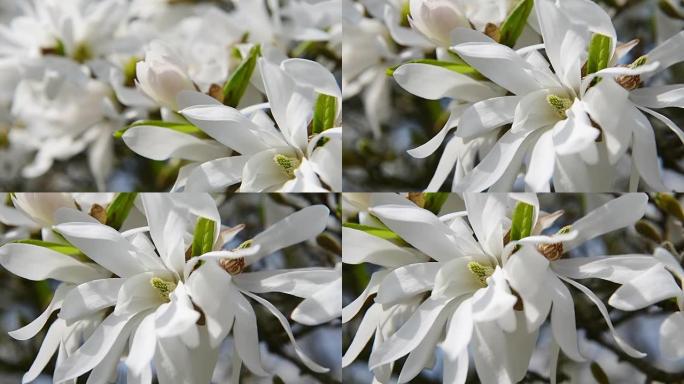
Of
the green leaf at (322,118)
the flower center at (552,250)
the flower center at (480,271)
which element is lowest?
the flower center at (480,271)

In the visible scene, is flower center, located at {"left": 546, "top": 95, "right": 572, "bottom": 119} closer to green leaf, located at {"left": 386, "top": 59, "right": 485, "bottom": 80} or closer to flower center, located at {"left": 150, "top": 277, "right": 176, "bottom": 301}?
green leaf, located at {"left": 386, "top": 59, "right": 485, "bottom": 80}

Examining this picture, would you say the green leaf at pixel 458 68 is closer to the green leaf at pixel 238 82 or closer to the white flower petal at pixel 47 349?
the green leaf at pixel 238 82

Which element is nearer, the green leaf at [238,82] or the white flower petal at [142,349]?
the white flower petal at [142,349]

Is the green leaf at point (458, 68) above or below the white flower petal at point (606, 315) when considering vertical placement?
above

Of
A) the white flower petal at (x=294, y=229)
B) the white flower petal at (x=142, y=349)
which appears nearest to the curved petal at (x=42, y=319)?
the white flower petal at (x=142, y=349)

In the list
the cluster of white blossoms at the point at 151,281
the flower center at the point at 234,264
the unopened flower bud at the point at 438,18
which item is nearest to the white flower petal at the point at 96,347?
the cluster of white blossoms at the point at 151,281

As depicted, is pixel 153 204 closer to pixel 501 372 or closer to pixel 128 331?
pixel 128 331

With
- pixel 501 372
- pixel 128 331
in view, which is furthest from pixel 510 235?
pixel 128 331
